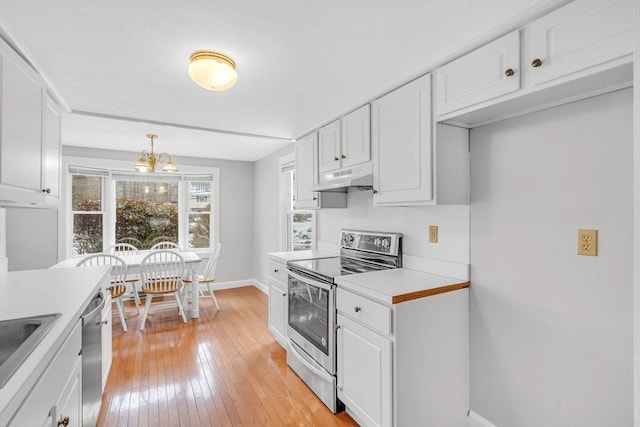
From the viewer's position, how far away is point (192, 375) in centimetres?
264

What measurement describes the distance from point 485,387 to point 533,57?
1.85 m

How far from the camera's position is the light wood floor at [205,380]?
6.94 ft

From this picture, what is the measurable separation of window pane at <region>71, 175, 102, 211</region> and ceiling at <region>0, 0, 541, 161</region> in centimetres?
206

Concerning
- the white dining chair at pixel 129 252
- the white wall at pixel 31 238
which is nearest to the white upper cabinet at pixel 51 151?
the white dining chair at pixel 129 252

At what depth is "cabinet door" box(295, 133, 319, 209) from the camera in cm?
316

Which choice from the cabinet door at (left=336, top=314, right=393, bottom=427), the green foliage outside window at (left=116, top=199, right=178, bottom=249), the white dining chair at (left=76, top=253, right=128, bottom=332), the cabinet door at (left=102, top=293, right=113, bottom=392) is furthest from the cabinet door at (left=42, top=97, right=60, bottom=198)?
the green foliage outside window at (left=116, top=199, right=178, bottom=249)

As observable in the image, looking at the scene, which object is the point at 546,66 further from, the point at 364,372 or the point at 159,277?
the point at 159,277

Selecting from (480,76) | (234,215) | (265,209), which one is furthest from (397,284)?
(234,215)

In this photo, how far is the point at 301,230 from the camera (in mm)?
4309

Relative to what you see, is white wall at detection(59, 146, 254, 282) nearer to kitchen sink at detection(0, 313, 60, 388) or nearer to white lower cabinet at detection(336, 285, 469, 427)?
white lower cabinet at detection(336, 285, 469, 427)

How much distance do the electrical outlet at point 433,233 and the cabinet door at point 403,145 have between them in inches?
12.5

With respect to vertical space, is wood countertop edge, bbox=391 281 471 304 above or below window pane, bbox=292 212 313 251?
below

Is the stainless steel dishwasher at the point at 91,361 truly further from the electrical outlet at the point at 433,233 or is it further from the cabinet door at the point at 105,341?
the electrical outlet at the point at 433,233

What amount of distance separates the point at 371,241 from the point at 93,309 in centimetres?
198
